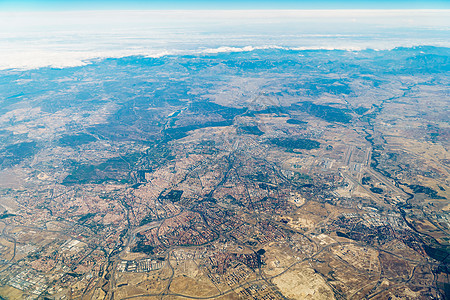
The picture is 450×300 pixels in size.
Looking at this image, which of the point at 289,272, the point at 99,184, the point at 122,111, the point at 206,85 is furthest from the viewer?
the point at 206,85

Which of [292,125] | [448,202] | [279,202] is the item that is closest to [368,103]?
[292,125]

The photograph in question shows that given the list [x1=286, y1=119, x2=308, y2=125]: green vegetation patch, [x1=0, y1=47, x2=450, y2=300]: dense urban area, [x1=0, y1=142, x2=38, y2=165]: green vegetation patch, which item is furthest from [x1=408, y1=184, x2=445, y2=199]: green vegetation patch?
[x1=0, y1=142, x2=38, y2=165]: green vegetation patch

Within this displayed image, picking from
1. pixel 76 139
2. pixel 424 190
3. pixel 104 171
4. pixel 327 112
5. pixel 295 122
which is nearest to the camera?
pixel 424 190

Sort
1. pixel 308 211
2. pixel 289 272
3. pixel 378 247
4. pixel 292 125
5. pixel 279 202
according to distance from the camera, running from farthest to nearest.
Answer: pixel 292 125 < pixel 279 202 < pixel 308 211 < pixel 378 247 < pixel 289 272

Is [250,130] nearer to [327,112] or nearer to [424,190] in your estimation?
[327,112]

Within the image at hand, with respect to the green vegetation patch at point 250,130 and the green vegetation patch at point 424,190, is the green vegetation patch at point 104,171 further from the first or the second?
the green vegetation patch at point 424,190

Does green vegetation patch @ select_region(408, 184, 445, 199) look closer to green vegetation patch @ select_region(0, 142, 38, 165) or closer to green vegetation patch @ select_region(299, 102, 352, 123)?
green vegetation patch @ select_region(299, 102, 352, 123)

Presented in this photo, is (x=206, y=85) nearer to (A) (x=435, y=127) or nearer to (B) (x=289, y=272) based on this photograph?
(A) (x=435, y=127)

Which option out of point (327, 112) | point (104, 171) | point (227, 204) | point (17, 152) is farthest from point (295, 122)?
point (17, 152)

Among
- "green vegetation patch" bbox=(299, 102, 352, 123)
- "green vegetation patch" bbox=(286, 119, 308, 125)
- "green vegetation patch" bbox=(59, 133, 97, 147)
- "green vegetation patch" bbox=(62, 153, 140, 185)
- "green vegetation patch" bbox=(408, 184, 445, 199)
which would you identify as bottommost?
"green vegetation patch" bbox=(59, 133, 97, 147)

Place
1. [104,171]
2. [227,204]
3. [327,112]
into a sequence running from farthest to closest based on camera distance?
[327,112], [104,171], [227,204]

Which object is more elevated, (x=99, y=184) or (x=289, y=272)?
(x=289, y=272)
